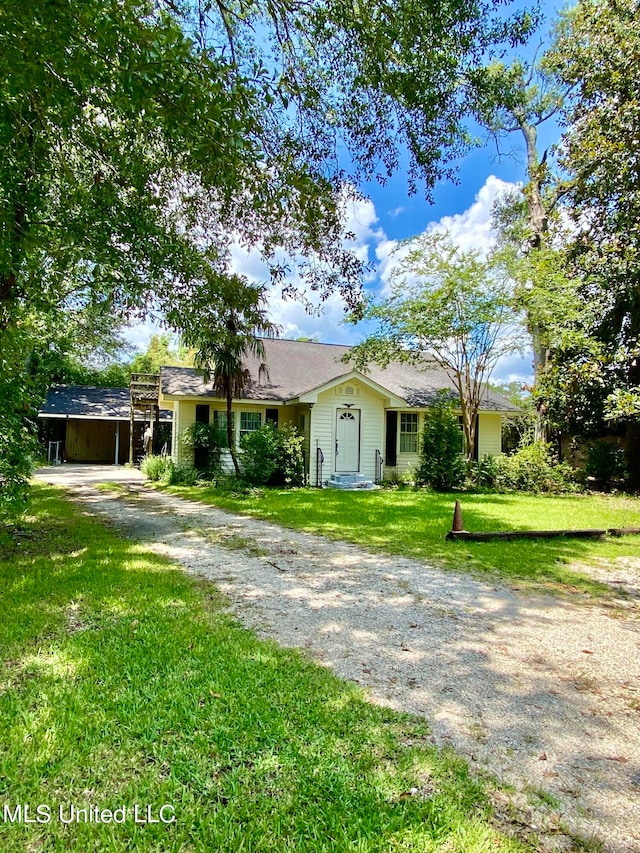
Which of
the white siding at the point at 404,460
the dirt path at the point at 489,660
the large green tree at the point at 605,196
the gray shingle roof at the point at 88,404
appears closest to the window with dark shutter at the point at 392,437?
the white siding at the point at 404,460

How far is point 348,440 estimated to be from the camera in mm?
15820

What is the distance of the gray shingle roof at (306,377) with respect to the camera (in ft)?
51.4

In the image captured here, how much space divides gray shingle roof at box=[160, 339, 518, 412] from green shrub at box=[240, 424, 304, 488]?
1.59 m

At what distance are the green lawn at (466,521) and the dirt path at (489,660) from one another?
844 millimetres

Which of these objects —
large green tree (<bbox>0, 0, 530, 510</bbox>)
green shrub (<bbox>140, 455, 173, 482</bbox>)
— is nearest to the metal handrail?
green shrub (<bbox>140, 455, 173, 482</bbox>)

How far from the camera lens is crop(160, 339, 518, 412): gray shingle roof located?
1566cm

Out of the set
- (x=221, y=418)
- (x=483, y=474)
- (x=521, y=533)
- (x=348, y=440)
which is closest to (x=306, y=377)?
(x=348, y=440)

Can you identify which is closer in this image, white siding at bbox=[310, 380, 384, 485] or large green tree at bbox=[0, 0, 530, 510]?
large green tree at bbox=[0, 0, 530, 510]

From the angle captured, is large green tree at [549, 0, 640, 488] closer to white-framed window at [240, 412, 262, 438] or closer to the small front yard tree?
the small front yard tree

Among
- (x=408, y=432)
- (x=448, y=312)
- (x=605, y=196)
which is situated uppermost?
(x=605, y=196)

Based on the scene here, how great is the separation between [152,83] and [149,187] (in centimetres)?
354

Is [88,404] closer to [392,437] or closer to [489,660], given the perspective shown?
[392,437]

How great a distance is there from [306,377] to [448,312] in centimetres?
582

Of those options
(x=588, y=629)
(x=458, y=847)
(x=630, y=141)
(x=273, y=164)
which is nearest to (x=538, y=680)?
(x=588, y=629)
